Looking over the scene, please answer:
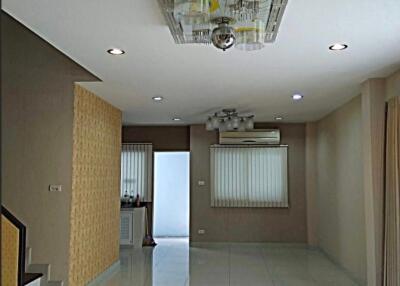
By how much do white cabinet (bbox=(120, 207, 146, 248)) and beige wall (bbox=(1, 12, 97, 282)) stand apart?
3.70 metres

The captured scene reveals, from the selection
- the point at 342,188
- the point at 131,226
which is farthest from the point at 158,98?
the point at 131,226

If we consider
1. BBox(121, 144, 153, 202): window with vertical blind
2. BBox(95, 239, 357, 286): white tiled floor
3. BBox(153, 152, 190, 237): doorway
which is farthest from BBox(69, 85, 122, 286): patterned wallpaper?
BBox(153, 152, 190, 237): doorway

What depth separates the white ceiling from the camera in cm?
276

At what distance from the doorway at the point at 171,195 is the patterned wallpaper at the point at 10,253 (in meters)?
6.43

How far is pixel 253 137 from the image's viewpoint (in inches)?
342

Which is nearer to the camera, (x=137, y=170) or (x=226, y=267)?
(x=226, y=267)

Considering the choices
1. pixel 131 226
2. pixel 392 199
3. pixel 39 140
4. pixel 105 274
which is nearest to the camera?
pixel 392 199

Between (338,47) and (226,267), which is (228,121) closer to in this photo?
(226,267)

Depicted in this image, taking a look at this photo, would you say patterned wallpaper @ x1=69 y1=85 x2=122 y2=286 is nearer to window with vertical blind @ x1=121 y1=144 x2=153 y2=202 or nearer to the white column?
window with vertical blind @ x1=121 y1=144 x2=153 y2=202

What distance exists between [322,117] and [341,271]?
2.97m

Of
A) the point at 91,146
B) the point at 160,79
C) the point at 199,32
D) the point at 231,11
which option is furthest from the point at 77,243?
the point at 231,11

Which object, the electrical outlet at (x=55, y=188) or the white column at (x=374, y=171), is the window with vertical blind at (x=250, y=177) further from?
the electrical outlet at (x=55, y=188)

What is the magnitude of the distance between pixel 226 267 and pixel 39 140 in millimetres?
3597

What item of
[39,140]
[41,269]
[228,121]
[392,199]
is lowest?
[41,269]
